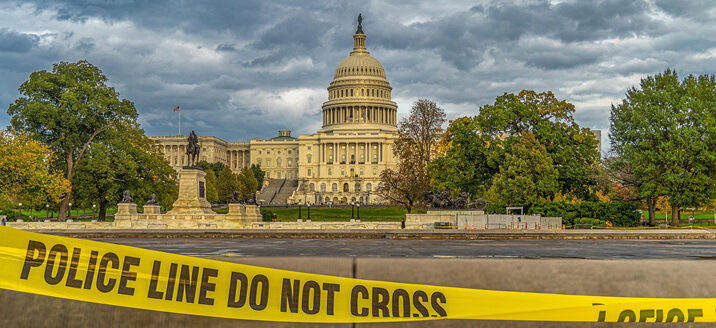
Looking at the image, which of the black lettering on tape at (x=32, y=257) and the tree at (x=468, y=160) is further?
the tree at (x=468, y=160)

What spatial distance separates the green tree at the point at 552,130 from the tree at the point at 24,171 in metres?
33.3

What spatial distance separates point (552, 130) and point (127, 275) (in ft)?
159

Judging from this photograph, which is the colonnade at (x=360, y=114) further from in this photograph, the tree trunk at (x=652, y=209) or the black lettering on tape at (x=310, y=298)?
the black lettering on tape at (x=310, y=298)

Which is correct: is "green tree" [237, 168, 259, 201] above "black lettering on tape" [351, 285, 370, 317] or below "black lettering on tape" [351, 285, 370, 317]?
above

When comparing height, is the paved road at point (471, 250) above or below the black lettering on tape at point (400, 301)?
Result: below

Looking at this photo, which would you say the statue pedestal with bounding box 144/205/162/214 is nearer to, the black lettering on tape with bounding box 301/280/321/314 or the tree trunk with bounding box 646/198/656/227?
the tree trunk with bounding box 646/198/656/227

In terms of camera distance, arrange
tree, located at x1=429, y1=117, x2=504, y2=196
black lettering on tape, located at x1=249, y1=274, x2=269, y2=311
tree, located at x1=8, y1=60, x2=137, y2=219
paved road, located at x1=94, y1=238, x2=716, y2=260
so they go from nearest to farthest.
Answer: black lettering on tape, located at x1=249, y1=274, x2=269, y2=311 → paved road, located at x1=94, y1=238, x2=716, y2=260 → tree, located at x1=429, y1=117, x2=504, y2=196 → tree, located at x1=8, y1=60, x2=137, y2=219

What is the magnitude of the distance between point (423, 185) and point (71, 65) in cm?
3388

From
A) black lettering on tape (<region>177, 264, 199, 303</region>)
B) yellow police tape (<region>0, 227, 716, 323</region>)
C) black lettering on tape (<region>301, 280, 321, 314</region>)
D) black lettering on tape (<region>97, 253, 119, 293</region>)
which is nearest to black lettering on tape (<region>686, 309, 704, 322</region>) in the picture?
yellow police tape (<region>0, 227, 716, 323</region>)

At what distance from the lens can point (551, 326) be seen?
5289mm

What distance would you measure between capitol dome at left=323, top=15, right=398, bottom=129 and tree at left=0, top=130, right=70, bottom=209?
129987 millimetres

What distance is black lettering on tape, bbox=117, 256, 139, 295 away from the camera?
5145 mm

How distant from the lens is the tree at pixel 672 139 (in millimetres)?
45344

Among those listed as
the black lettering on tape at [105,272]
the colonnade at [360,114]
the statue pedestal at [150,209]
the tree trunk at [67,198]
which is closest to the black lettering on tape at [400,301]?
the black lettering on tape at [105,272]
